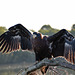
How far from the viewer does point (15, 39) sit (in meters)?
6.70

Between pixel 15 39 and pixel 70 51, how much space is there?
6.38 ft

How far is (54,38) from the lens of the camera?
6.02m

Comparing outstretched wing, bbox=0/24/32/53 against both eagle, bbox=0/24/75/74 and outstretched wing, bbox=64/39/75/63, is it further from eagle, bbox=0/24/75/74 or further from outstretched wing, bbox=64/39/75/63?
outstretched wing, bbox=64/39/75/63

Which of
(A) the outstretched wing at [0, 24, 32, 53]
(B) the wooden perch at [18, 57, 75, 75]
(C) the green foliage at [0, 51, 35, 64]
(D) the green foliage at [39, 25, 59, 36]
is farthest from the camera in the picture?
(C) the green foliage at [0, 51, 35, 64]

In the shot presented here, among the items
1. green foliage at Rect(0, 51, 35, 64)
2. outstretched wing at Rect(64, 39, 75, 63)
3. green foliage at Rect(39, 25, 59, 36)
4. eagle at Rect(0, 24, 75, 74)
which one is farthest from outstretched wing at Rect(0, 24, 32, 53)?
green foliage at Rect(0, 51, 35, 64)

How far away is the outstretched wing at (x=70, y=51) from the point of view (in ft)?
17.6

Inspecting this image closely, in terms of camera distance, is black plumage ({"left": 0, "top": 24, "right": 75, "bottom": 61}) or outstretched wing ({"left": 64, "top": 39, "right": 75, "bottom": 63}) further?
black plumage ({"left": 0, "top": 24, "right": 75, "bottom": 61})

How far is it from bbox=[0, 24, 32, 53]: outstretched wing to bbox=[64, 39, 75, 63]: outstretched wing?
1.24 metres

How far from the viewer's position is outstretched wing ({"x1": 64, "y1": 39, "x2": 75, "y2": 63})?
5.37 meters

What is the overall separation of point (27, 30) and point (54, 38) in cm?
80

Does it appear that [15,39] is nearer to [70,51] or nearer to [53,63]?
[70,51]

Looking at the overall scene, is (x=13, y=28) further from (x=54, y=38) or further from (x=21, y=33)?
(x=54, y=38)

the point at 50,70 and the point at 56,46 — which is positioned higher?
the point at 56,46

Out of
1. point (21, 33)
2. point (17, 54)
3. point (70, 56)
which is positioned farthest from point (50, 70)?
point (17, 54)
